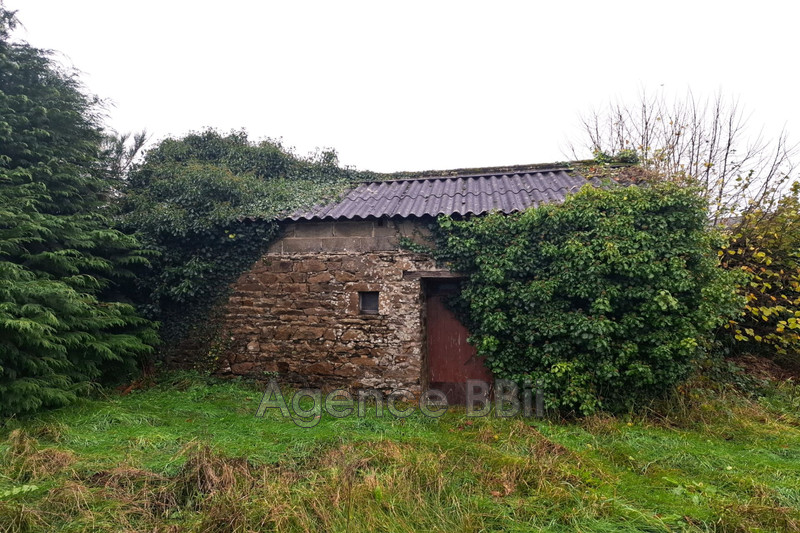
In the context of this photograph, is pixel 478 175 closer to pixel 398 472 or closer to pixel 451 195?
pixel 451 195

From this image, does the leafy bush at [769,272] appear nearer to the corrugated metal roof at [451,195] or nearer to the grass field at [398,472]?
the grass field at [398,472]

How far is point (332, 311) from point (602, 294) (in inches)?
148

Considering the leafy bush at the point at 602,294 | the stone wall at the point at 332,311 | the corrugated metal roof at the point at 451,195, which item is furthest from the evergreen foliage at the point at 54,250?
the leafy bush at the point at 602,294

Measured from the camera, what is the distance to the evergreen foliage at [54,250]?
4.59 meters

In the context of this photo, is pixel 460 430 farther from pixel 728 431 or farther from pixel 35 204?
pixel 35 204

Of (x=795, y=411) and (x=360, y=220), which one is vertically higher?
(x=360, y=220)

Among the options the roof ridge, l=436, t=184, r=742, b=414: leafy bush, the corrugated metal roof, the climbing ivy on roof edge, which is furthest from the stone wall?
the roof ridge

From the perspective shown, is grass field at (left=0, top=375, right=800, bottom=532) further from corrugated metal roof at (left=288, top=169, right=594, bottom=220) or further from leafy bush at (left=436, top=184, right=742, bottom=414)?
corrugated metal roof at (left=288, top=169, right=594, bottom=220)

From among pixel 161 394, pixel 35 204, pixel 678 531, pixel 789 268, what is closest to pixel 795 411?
pixel 789 268

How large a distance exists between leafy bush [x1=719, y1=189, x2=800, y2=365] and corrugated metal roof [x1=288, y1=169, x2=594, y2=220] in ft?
9.57

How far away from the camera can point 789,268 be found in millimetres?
6719

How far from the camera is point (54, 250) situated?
5.56 meters

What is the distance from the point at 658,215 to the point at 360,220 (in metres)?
4.04

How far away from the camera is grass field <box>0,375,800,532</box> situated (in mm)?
2742
